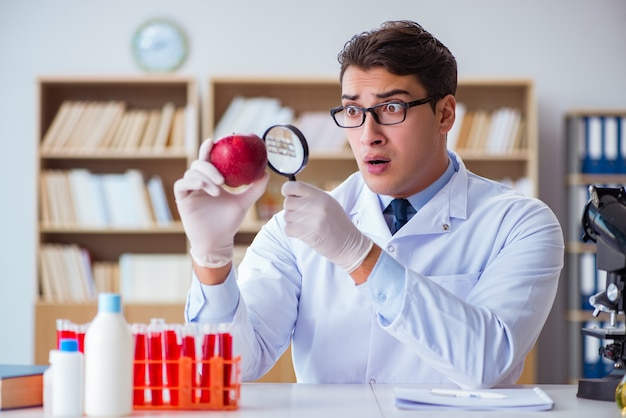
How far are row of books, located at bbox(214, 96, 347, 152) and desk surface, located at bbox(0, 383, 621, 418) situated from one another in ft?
8.89

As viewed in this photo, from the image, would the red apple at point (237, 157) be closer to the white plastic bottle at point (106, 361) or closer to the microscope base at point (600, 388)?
the white plastic bottle at point (106, 361)

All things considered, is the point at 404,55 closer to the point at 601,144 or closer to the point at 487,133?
the point at 487,133

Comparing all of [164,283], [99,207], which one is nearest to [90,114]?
[99,207]

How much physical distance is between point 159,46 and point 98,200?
874 mm

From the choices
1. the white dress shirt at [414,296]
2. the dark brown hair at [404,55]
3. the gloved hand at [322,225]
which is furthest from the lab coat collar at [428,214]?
the gloved hand at [322,225]

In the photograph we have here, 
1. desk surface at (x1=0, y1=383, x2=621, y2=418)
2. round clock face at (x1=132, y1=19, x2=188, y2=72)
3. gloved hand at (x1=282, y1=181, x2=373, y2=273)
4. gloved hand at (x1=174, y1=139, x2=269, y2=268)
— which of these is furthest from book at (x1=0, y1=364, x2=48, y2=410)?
round clock face at (x1=132, y1=19, x2=188, y2=72)

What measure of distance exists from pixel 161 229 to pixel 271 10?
4.29 feet

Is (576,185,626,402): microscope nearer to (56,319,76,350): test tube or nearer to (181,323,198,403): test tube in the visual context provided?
(181,323,198,403): test tube

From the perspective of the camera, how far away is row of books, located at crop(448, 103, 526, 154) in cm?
426

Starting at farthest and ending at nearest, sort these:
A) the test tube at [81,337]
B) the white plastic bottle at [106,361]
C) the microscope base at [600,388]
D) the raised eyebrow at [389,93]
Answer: the raised eyebrow at [389,93]
the microscope base at [600,388]
the test tube at [81,337]
the white plastic bottle at [106,361]

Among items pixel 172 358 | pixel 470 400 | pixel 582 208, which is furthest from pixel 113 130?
pixel 470 400

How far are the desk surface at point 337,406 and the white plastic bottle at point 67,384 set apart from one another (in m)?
0.04

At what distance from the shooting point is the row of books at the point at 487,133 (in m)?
4.26

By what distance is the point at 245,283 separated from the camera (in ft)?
→ 6.27
